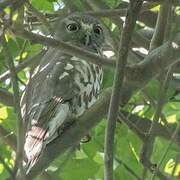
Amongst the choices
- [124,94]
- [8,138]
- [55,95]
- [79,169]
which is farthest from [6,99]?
[124,94]

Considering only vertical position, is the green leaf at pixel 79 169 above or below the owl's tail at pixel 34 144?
below

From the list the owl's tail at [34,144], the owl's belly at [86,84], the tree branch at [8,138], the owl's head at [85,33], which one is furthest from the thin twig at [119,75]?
the owl's head at [85,33]

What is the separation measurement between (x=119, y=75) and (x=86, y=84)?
143cm

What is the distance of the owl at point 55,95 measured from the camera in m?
3.53

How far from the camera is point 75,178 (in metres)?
3.55

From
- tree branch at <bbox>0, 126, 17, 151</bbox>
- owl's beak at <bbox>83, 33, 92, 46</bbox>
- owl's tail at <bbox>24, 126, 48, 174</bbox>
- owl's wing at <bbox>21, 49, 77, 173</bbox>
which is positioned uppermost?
owl's beak at <bbox>83, 33, 92, 46</bbox>

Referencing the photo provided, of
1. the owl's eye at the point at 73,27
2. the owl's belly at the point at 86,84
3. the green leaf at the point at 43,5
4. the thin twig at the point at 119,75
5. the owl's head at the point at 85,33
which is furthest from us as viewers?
the owl's eye at the point at 73,27

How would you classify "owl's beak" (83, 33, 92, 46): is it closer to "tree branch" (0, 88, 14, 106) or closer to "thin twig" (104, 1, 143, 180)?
"tree branch" (0, 88, 14, 106)

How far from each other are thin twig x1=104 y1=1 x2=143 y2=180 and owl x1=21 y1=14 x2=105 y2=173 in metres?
0.72

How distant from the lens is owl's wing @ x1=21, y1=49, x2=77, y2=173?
11.3 ft

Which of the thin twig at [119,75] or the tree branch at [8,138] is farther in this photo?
the tree branch at [8,138]

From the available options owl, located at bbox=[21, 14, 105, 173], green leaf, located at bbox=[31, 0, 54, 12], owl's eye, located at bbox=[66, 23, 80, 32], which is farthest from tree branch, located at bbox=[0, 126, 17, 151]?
owl's eye, located at bbox=[66, 23, 80, 32]

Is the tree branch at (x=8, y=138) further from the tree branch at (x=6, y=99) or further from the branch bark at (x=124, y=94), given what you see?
the branch bark at (x=124, y=94)

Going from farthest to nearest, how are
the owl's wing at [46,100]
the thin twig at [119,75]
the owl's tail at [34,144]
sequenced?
the owl's wing at [46,100] → the owl's tail at [34,144] → the thin twig at [119,75]
